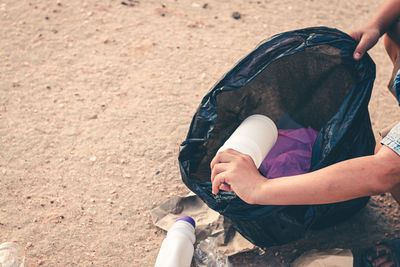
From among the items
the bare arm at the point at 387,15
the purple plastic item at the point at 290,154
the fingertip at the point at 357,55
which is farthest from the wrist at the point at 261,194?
the bare arm at the point at 387,15

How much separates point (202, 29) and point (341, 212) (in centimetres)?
155

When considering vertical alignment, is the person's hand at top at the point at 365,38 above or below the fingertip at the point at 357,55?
above

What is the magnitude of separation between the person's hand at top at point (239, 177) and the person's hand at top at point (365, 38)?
576 millimetres

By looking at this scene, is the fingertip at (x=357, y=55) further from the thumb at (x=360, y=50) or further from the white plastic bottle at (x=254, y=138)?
the white plastic bottle at (x=254, y=138)

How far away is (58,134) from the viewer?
1.92m

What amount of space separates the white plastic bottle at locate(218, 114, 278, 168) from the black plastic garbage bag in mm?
85

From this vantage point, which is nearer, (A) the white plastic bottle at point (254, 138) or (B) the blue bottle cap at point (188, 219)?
(A) the white plastic bottle at point (254, 138)

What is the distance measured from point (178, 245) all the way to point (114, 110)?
2.95ft

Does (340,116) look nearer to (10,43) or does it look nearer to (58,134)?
(58,134)

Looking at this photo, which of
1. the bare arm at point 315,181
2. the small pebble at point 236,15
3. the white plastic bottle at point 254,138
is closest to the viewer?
the bare arm at point 315,181

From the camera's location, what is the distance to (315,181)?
3.73 feet

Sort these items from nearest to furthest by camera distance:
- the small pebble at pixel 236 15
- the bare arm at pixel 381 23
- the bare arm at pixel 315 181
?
1. the bare arm at pixel 315 181
2. the bare arm at pixel 381 23
3. the small pebble at pixel 236 15

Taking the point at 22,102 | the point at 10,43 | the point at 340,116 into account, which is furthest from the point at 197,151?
the point at 10,43

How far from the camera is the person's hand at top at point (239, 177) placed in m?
1.18
